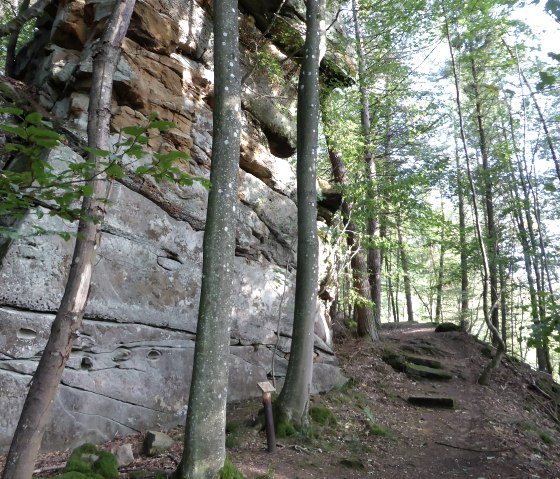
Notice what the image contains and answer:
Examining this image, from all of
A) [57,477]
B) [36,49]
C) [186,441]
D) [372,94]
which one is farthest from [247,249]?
[372,94]

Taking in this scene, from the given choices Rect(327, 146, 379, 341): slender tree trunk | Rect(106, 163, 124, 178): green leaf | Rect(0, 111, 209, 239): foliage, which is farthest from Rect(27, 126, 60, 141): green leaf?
Rect(327, 146, 379, 341): slender tree trunk

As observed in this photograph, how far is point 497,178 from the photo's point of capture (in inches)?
627

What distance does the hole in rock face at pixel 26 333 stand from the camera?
591 centimetres

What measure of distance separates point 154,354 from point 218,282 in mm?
2842

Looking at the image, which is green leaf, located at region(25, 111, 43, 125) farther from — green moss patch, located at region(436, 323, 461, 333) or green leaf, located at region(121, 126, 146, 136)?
green moss patch, located at region(436, 323, 461, 333)

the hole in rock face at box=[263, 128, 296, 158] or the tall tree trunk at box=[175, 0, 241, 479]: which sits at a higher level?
the hole in rock face at box=[263, 128, 296, 158]

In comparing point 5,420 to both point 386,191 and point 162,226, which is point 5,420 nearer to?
point 162,226

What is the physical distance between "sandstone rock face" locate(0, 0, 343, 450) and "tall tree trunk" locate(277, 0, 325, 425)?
1328 millimetres

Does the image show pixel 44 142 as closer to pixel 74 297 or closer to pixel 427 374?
pixel 74 297

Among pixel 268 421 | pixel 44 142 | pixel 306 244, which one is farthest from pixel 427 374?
pixel 44 142

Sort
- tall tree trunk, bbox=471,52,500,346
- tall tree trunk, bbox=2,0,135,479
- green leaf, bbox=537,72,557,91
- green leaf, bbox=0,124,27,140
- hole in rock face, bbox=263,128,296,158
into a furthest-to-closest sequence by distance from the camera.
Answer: tall tree trunk, bbox=471,52,500,346, hole in rock face, bbox=263,128,296,158, tall tree trunk, bbox=2,0,135,479, green leaf, bbox=537,72,557,91, green leaf, bbox=0,124,27,140

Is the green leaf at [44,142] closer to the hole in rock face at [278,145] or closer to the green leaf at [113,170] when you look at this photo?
the green leaf at [113,170]

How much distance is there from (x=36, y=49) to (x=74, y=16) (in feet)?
7.52

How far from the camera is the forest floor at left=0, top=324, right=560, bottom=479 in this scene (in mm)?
5965
